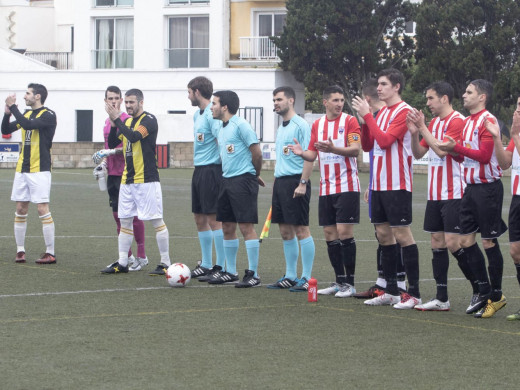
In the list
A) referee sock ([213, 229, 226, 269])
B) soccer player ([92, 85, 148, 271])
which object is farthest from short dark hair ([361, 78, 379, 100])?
soccer player ([92, 85, 148, 271])

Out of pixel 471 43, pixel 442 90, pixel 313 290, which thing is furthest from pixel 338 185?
pixel 471 43

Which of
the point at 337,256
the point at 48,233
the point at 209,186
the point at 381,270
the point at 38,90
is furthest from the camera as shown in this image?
the point at 38,90

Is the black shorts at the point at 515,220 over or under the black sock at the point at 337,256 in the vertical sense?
over

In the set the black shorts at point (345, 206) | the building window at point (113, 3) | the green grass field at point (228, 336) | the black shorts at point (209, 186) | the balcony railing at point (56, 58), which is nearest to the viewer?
the green grass field at point (228, 336)

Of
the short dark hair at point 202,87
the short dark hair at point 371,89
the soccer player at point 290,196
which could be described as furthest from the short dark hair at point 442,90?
the short dark hair at point 202,87

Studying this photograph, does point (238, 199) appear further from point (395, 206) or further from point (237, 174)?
point (395, 206)

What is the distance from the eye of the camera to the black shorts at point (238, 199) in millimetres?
11664

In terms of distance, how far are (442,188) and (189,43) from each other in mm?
46376

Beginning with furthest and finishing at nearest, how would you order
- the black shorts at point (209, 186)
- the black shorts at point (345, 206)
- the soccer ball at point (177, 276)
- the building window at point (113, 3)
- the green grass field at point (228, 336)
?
the building window at point (113, 3), the black shorts at point (209, 186), the soccer ball at point (177, 276), the black shorts at point (345, 206), the green grass field at point (228, 336)

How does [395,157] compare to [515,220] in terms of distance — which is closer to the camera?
[515,220]

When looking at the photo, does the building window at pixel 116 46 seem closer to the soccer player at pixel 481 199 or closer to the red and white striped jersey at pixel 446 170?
the red and white striped jersey at pixel 446 170

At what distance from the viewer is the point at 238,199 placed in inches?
460

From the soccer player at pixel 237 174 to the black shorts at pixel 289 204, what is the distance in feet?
1.03

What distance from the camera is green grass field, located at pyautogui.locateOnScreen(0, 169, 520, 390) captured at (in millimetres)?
7059
